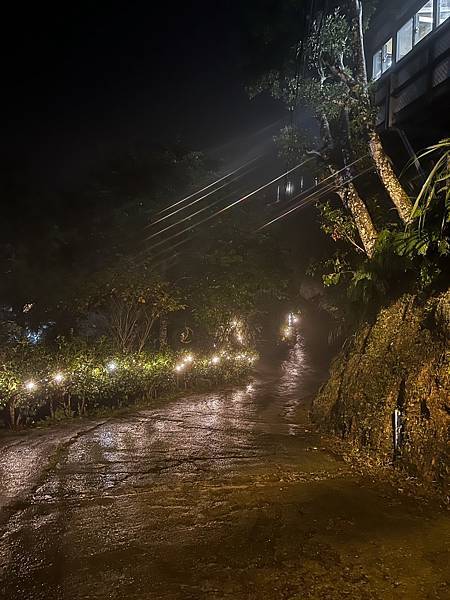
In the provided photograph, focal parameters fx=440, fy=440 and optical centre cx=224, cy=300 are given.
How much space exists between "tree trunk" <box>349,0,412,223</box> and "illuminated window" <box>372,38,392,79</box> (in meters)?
5.08

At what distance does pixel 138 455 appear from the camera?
8.84 meters

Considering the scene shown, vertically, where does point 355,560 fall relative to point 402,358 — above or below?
below

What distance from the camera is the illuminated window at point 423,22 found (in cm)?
1293

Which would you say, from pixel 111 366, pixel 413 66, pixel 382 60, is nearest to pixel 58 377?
pixel 111 366

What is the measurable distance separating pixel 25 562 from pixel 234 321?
21.7 meters

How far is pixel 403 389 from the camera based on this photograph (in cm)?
802

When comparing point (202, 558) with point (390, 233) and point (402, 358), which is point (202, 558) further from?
point (390, 233)

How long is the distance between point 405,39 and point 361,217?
7.48 meters

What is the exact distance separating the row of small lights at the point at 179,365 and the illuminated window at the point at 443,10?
14.4 metres

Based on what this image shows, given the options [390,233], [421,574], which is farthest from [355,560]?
[390,233]

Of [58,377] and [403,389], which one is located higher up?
[58,377]

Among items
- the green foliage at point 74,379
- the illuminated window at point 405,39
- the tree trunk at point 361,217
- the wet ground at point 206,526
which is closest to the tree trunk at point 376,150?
the tree trunk at point 361,217

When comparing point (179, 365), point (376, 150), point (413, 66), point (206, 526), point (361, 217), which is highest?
point (413, 66)

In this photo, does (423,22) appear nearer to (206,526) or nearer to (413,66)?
(413,66)
